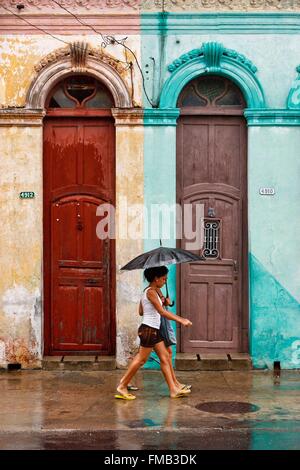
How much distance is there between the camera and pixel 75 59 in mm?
11914

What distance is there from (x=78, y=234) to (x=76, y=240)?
0.29 feet

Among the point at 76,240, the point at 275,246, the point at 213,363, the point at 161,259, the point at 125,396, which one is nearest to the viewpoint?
the point at 161,259

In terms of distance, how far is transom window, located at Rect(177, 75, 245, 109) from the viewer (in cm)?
1219

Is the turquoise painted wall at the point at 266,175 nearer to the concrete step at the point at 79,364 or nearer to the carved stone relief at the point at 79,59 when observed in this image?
the carved stone relief at the point at 79,59

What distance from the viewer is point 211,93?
1222cm

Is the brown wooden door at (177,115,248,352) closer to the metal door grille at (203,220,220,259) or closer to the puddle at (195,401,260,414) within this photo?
the metal door grille at (203,220,220,259)

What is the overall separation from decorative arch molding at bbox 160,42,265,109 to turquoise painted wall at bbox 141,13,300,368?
101 millimetres

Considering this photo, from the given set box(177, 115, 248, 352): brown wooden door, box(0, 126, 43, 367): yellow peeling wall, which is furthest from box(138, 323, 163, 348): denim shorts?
box(0, 126, 43, 367): yellow peeling wall

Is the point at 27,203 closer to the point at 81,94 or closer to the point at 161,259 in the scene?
the point at 81,94

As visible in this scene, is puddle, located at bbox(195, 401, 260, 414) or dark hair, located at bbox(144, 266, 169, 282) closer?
puddle, located at bbox(195, 401, 260, 414)

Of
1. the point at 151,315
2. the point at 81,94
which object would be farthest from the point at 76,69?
the point at 151,315

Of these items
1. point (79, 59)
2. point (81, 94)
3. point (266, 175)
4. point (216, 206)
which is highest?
point (79, 59)

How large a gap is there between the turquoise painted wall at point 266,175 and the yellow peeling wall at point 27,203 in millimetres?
251
